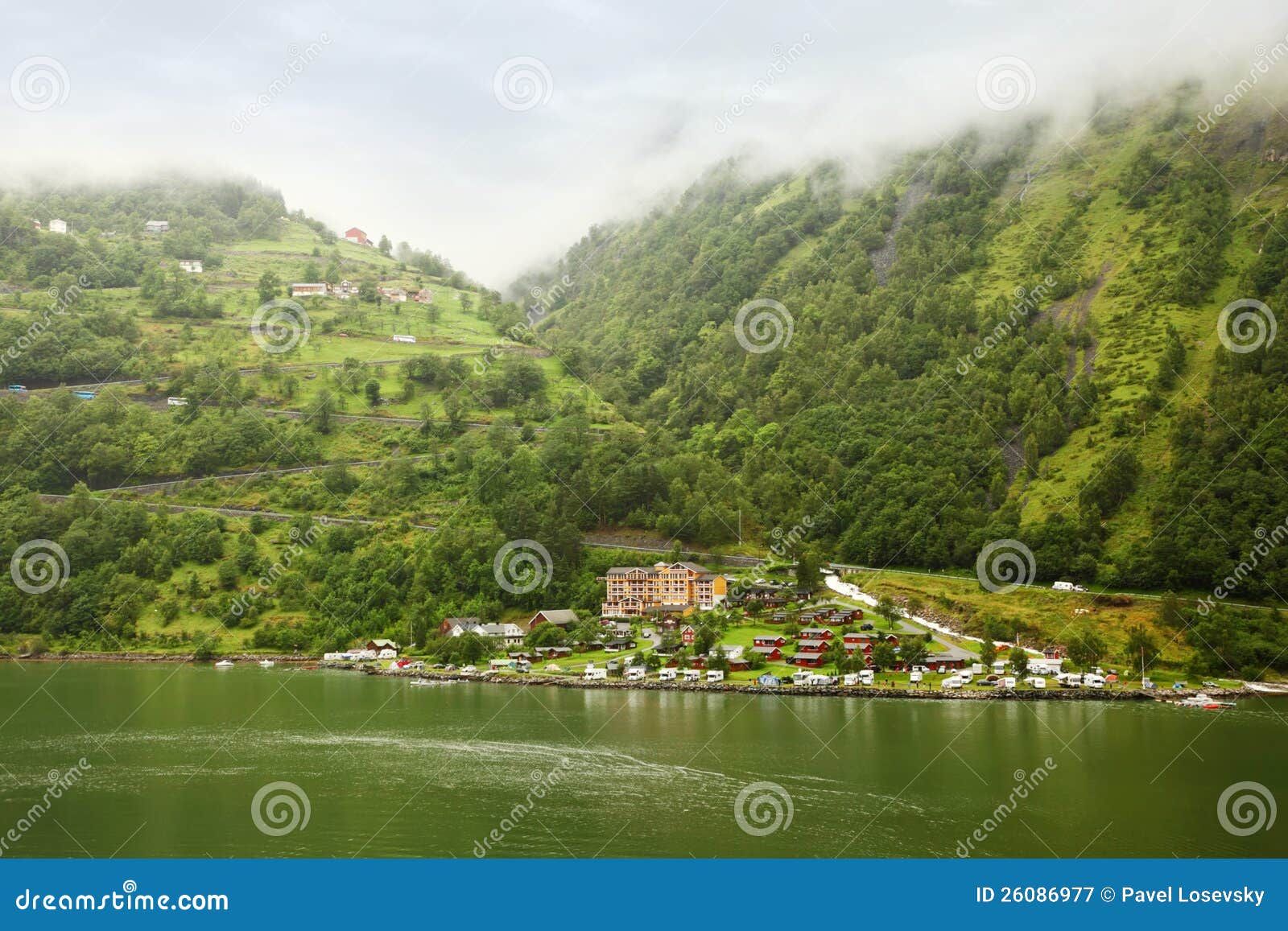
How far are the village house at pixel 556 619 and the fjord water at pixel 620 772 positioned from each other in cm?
1399

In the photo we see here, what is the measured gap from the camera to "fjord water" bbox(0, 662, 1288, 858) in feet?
84.8

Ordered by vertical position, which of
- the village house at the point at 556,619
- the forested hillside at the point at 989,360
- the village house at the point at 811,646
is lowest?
the village house at the point at 811,646

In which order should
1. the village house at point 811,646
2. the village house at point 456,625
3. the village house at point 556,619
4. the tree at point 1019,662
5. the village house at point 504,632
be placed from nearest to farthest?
1. the tree at point 1019,662
2. the village house at point 811,646
3. the village house at point 504,632
4. the village house at point 456,625
5. the village house at point 556,619

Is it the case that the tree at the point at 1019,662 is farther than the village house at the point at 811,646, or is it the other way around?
the village house at the point at 811,646

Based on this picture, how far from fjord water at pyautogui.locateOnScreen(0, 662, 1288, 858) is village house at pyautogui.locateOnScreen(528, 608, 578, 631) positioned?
13992 millimetres

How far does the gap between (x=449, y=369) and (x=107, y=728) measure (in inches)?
2322

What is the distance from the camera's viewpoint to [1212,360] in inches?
2965

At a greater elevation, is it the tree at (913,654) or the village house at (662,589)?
the village house at (662,589)

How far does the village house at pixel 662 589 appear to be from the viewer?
66.3 meters

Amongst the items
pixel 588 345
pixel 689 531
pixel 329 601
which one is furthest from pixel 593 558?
pixel 588 345

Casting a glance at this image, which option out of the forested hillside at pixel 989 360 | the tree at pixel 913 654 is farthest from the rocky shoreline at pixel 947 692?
the forested hillside at pixel 989 360

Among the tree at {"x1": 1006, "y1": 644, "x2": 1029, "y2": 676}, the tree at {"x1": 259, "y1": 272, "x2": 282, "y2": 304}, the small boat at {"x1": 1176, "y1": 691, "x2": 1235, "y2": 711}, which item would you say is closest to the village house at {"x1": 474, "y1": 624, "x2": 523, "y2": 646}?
the tree at {"x1": 1006, "y1": 644, "x2": 1029, "y2": 676}

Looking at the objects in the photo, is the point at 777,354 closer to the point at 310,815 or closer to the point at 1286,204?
the point at 1286,204

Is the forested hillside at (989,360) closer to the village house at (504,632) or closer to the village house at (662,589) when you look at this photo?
the village house at (662,589)
